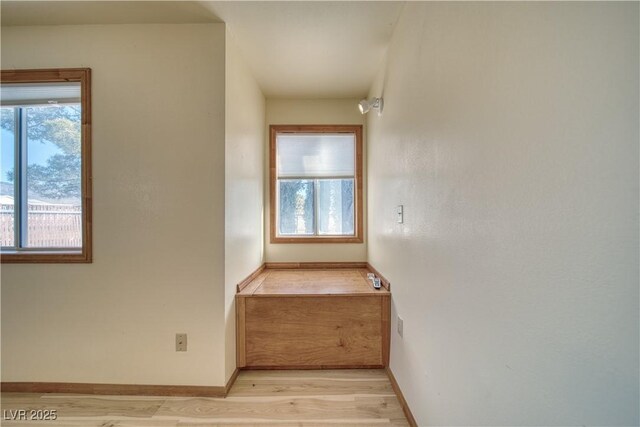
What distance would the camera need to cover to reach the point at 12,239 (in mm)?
1860

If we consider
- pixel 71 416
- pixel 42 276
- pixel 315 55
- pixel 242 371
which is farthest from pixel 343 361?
pixel 315 55

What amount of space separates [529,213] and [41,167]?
281 cm

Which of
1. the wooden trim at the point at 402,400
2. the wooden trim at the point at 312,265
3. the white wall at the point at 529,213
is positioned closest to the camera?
the white wall at the point at 529,213

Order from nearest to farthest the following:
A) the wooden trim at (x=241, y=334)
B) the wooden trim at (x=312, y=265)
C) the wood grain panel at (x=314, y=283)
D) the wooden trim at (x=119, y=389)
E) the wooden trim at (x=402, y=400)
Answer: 1. the wooden trim at (x=402, y=400)
2. the wooden trim at (x=119, y=389)
3. the wooden trim at (x=241, y=334)
4. the wood grain panel at (x=314, y=283)
5. the wooden trim at (x=312, y=265)

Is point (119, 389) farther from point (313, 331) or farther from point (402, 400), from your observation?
point (402, 400)

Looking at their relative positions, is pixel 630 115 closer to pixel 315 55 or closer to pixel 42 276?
pixel 315 55

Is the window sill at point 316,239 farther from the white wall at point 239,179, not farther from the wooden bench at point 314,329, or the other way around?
the wooden bench at point 314,329

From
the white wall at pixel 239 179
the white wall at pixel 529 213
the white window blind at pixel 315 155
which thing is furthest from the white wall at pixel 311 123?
the white wall at pixel 529 213

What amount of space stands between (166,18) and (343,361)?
8.80ft

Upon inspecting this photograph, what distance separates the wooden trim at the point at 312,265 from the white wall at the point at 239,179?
263mm

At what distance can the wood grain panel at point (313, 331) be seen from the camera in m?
1.96

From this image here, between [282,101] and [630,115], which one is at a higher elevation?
[282,101]

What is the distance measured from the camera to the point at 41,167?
1.87m

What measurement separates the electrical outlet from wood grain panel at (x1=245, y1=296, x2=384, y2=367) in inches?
16.1
